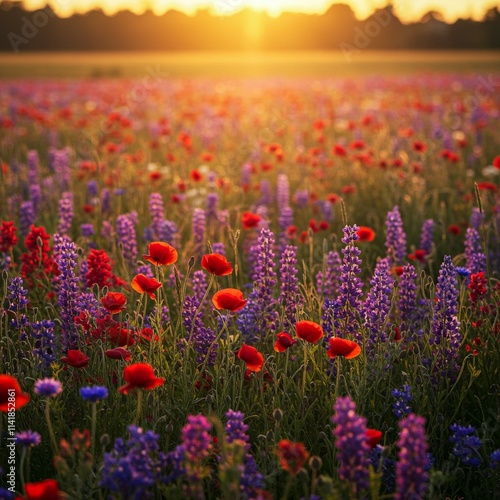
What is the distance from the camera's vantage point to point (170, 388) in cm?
247

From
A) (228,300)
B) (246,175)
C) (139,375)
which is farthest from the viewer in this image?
(246,175)

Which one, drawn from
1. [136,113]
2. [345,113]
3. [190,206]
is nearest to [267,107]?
[345,113]

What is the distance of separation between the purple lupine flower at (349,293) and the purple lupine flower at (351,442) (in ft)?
3.17

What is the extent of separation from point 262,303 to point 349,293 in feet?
1.36

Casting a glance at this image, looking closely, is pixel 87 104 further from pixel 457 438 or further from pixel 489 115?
pixel 457 438

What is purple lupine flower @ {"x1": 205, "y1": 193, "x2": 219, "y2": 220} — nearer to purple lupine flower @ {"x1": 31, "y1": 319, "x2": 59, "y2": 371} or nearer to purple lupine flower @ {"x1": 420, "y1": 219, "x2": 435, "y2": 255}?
purple lupine flower @ {"x1": 420, "y1": 219, "x2": 435, "y2": 255}

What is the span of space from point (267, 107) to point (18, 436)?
1160 cm

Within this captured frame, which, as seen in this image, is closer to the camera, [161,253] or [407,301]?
[161,253]

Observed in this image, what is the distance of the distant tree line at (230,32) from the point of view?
214 feet

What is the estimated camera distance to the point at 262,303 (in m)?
2.84

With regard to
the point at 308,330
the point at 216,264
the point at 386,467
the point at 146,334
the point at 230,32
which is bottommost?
the point at 386,467

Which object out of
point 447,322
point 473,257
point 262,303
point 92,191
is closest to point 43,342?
point 262,303

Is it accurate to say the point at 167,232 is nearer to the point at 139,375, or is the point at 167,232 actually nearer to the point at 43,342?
the point at 43,342

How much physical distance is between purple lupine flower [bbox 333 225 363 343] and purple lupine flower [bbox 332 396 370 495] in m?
0.97
